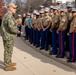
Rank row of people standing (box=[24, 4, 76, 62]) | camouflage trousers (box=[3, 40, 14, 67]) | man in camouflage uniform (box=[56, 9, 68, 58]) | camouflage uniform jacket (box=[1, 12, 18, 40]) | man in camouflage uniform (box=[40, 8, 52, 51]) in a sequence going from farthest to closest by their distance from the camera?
man in camouflage uniform (box=[40, 8, 52, 51])
man in camouflage uniform (box=[56, 9, 68, 58])
row of people standing (box=[24, 4, 76, 62])
camouflage trousers (box=[3, 40, 14, 67])
camouflage uniform jacket (box=[1, 12, 18, 40])

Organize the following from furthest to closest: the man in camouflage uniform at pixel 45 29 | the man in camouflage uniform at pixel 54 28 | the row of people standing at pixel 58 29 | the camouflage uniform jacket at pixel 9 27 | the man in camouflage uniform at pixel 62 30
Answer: the man in camouflage uniform at pixel 45 29
the man in camouflage uniform at pixel 54 28
the man in camouflage uniform at pixel 62 30
the row of people standing at pixel 58 29
the camouflage uniform jacket at pixel 9 27

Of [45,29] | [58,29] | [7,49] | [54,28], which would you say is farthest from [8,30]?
[45,29]

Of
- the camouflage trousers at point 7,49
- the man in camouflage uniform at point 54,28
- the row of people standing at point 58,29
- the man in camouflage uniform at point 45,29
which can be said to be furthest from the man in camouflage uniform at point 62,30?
the camouflage trousers at point 7,49

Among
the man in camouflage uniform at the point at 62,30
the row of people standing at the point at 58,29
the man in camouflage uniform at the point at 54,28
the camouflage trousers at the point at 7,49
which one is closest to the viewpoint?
the camouflage trousers at the point at 7,49

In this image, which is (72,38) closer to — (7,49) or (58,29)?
(58,29)

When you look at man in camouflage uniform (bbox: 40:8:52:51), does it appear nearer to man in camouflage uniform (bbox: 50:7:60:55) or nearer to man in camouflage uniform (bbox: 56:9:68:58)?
man in camouflage uniform (bbox: 50:7:60:55)

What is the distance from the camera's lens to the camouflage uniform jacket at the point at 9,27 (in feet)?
23.9

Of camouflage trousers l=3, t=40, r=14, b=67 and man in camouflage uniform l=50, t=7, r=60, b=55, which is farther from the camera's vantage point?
man in camouflage uniform l=50, t=7, r=60, b=55

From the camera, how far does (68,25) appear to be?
8.26m

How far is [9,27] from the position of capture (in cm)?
727

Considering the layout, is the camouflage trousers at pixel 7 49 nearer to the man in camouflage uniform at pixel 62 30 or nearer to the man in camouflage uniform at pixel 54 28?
the man in camouflage uniform at pixel 62 30

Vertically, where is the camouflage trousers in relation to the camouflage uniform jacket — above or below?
below

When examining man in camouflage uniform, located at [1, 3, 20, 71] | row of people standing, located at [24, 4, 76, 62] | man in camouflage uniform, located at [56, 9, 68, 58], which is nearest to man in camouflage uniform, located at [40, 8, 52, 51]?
row of people standing, located at [24, 4, 76, 62]

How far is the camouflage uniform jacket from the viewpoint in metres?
7.28
